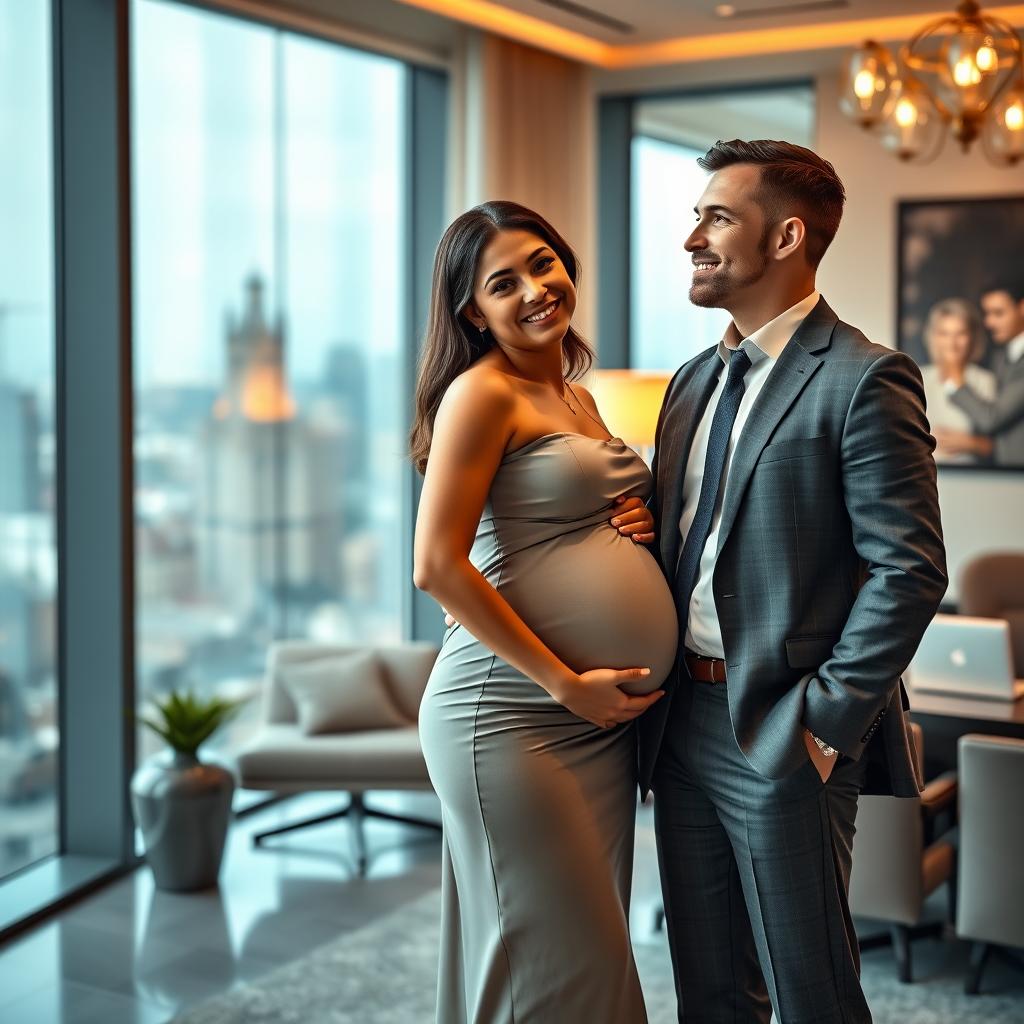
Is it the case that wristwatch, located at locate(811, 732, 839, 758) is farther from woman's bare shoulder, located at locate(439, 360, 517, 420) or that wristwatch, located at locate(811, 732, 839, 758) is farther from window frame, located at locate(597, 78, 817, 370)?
window frame, located at locate(597, 78, 817, 370)

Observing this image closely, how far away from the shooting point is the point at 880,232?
5949 mm

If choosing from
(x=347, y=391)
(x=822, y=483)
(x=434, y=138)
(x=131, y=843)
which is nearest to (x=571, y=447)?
(x=822, y=483)

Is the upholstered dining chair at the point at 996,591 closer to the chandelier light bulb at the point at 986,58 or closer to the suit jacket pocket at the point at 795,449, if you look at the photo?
the chandelier light bulb at the point at 986,58

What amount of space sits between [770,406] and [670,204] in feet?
14.7

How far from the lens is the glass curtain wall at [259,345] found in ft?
15.7

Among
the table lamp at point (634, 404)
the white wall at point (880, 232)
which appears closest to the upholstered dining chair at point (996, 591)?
the white wall at point (880, 232)

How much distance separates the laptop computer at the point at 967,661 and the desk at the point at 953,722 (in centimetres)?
7

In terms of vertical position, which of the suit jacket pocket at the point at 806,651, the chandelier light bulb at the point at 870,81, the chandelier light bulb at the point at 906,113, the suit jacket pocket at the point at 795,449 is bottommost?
the suit jacket pocket at the point at 806,651

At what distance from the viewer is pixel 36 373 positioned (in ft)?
14.3

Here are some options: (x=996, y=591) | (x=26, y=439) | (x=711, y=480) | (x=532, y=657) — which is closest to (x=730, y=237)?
(x=711, y=480)

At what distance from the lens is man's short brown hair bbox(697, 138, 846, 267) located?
7.20 feet

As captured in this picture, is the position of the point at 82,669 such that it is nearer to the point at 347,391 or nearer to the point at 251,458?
the point at 251,458

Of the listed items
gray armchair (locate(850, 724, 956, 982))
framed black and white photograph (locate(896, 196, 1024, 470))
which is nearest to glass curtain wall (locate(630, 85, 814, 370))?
framed black and white photograph (locate(896, 196, 1024, 470))

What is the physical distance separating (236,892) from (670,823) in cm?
237
